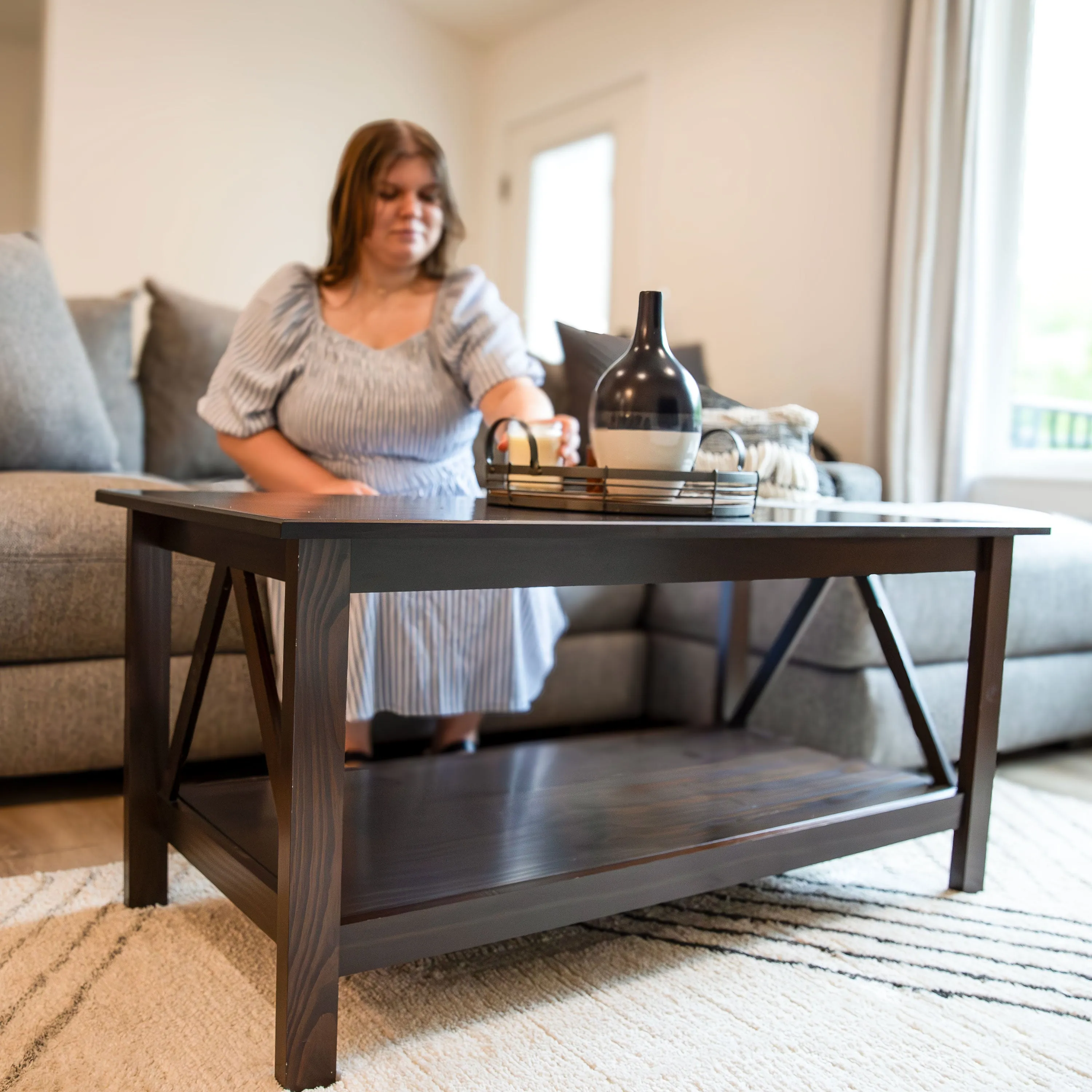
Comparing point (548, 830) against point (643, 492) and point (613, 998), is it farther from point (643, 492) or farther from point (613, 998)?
point (643, 492)

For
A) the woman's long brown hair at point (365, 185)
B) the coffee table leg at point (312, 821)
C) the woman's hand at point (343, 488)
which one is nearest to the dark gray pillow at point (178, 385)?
the woman's long brown hair at point (365, 185)

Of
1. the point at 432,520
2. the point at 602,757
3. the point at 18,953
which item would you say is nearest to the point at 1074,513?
the point at 602,757

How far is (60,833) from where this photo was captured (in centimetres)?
145

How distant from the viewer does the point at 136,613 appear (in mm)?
1175

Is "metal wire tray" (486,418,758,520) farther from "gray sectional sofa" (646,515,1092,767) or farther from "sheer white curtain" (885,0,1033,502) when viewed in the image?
"sheer white curtain" (885,0,1033,502)

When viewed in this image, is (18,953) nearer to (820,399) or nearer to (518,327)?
(518,327)

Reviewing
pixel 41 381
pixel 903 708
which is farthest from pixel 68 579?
pixel 903 708

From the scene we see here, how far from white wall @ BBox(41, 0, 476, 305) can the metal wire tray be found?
9.68 ft

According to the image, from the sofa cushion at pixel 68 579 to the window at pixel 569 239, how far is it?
2.59 metres

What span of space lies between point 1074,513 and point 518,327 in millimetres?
1665

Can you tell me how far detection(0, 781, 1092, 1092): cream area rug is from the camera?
895 mm

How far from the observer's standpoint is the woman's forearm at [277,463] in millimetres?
1652

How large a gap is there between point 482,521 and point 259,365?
0.91m

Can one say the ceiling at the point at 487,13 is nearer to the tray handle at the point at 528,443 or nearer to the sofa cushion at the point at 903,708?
the sofa cushion at the point at 903,708
